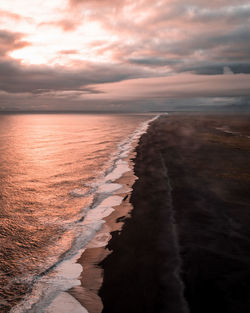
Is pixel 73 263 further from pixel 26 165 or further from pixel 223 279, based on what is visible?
pixel 26 165

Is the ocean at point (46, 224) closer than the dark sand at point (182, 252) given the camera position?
No

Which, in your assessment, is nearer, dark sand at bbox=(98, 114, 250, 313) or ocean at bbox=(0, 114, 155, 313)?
dark sand at bbox=(98, 114, 250, 313)

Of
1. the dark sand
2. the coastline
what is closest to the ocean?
the coastline

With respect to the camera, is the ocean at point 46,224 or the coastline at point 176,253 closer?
the coastline at point 176,253

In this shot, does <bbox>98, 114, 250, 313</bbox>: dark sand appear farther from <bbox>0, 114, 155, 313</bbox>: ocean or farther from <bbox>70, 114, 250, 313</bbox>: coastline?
<bbox>0, 114, 155, 313</bbox>: ocean

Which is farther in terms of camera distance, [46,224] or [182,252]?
[46,224]

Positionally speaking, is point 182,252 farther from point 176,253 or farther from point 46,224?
point 46,224

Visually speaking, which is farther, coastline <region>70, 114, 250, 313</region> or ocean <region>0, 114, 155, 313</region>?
ocean <region>0, 114, 155, 313</region>

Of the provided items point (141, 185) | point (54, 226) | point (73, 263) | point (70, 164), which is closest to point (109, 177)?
point (141, 185)

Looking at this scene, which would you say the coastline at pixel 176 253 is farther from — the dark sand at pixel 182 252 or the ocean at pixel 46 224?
the ocean at pixel 46 224

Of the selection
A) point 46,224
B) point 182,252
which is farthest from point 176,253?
point 46,224

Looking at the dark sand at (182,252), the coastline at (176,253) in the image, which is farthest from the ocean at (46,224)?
the dark sand at (182,252)
